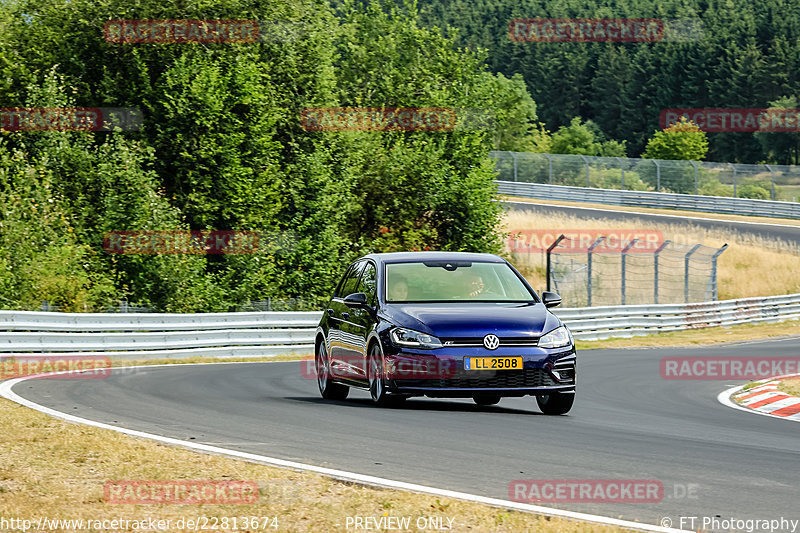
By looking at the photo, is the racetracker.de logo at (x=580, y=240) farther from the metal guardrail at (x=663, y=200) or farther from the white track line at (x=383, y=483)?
the white track line at (x=383, y=483)

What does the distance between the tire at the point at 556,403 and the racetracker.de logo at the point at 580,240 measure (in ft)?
107

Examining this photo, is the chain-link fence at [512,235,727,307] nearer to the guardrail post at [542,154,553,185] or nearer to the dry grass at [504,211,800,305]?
the dry grass at [504,211,800,305]

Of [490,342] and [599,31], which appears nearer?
[490,342]

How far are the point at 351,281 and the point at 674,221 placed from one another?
42.7 meters

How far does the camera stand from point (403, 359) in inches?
424

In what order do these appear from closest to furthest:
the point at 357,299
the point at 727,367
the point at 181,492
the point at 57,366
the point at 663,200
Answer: the point at 181,492, the point at 357,299, the point at 57,366, the point at 727,367, the point at 663,200

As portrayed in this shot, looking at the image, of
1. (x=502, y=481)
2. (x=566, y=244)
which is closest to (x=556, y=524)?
(x=502, y=481)

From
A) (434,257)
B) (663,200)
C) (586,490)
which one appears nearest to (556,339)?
(434,257)

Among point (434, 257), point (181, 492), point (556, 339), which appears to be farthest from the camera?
point (434, 257)

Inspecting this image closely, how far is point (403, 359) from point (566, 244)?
35905 millimetres

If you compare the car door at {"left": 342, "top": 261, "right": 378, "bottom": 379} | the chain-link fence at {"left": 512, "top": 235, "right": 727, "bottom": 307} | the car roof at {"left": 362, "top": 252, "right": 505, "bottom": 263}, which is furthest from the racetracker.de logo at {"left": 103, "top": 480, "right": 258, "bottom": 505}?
the chain-link fence at {"left": 512, "top": 235, "right": 727, "bottom": 307}

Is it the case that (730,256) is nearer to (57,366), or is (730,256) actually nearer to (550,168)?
(550,168)

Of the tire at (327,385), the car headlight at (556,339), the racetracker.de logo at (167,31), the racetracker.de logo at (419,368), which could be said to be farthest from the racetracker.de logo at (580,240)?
the racetracker.de logo at (419,368)

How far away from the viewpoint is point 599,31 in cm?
12738
